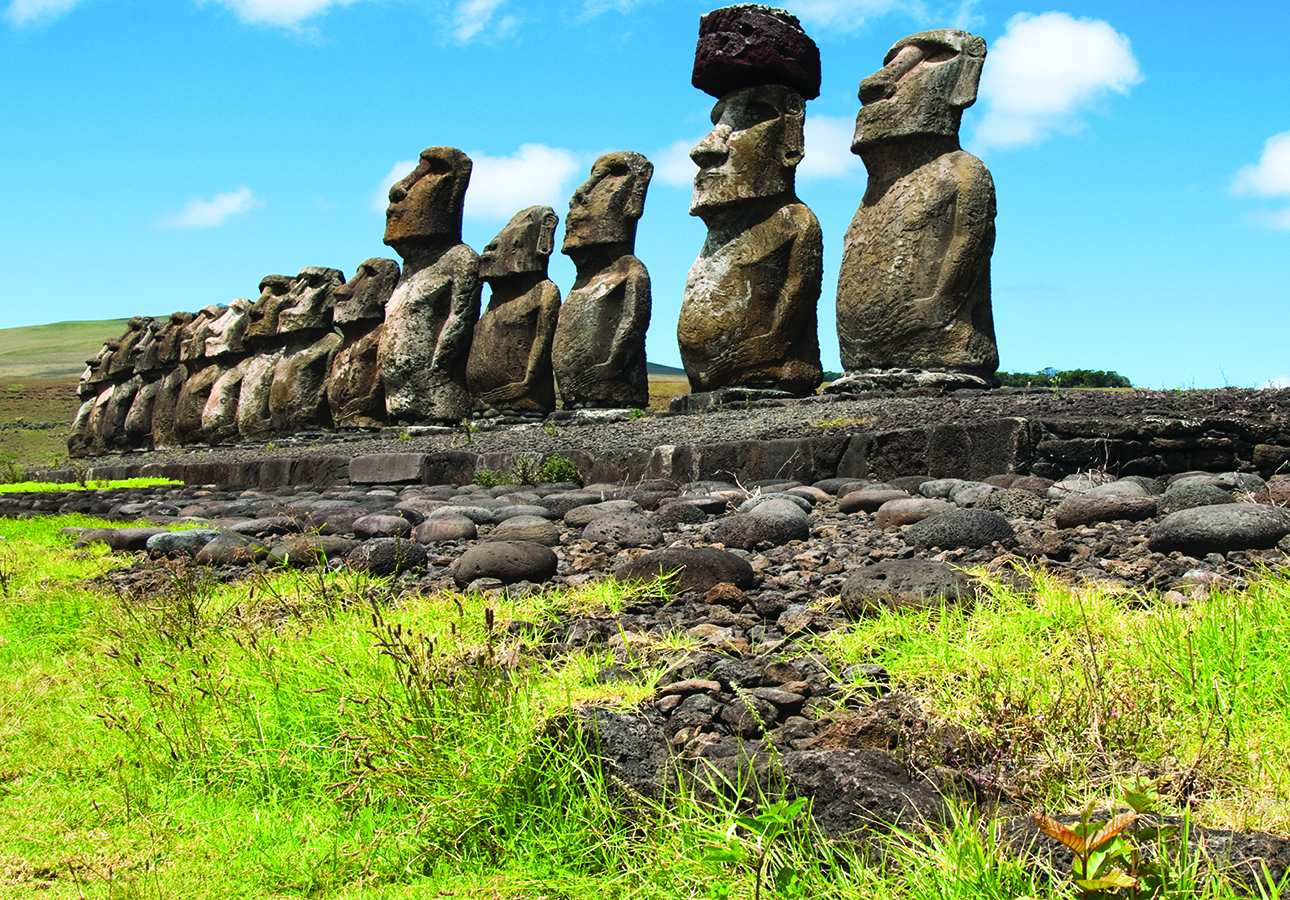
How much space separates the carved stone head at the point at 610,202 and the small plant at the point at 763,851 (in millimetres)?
10060

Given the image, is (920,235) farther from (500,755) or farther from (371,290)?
(371,290)

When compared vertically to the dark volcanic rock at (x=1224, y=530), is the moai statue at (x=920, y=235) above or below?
above

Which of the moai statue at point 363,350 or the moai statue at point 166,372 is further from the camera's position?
the moai statue at point 166,372

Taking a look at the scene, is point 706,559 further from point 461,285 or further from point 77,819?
point 461,285

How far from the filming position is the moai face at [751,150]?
9.73 metres

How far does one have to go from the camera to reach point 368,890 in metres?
2.00

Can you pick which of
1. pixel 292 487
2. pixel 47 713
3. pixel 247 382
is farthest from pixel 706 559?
pixel 247 382

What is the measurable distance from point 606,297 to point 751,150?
2.24 m

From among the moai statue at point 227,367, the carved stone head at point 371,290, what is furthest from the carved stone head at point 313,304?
the moai statue at point 227,367

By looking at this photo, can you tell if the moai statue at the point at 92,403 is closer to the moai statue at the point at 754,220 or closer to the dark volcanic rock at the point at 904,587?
the moai statue at the point at 754,220

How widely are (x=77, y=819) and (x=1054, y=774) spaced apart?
202cm

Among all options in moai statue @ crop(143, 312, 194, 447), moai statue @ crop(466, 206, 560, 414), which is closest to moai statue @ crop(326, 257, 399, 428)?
moai statue @ crop(466, 206, 560, 414)

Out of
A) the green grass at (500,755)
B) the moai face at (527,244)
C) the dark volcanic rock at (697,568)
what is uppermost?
the moai face at (527,244)

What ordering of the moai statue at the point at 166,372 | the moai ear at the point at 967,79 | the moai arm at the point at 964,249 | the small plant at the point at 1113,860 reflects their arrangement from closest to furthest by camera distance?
the small plant at the point at 1113,860 → the moai arm at the point at 964,249 → the moai ear at the point at 967,79 → the moai statue at the point at 166,372
